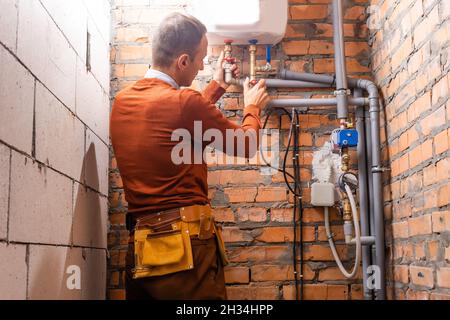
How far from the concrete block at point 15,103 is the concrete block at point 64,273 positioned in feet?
0.96

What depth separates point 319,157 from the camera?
261cm

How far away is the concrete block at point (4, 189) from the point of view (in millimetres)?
1372

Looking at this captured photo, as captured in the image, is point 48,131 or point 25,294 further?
point 48,131

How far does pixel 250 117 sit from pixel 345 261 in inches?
31.9

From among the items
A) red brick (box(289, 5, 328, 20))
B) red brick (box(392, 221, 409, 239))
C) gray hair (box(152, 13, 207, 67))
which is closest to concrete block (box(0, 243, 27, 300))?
gray hair (box(152, 13, 207, 67))

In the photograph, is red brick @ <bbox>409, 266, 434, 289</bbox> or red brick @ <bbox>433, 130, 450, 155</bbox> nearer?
red brick @ <bbox>433, 130, 450, 155</bbox>

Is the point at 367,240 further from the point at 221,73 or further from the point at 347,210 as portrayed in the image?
the point at 221,73

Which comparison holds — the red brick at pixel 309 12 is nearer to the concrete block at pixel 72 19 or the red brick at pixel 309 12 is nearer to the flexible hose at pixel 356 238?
the flexible hose at pixel 356 238

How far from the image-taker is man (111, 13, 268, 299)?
1880mm

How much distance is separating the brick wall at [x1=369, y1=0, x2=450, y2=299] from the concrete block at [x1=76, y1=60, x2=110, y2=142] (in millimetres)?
1143

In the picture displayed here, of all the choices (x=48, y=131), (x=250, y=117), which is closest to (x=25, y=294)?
(x=48, y=131)

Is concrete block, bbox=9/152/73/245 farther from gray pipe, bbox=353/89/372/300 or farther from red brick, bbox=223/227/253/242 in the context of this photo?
gray pipe, bbox=353/89/372/300

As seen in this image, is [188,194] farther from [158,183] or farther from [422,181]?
[422,181]

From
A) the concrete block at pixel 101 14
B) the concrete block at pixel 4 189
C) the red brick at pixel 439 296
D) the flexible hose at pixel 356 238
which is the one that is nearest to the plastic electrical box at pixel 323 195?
the flexible hose at pixel 356 238
